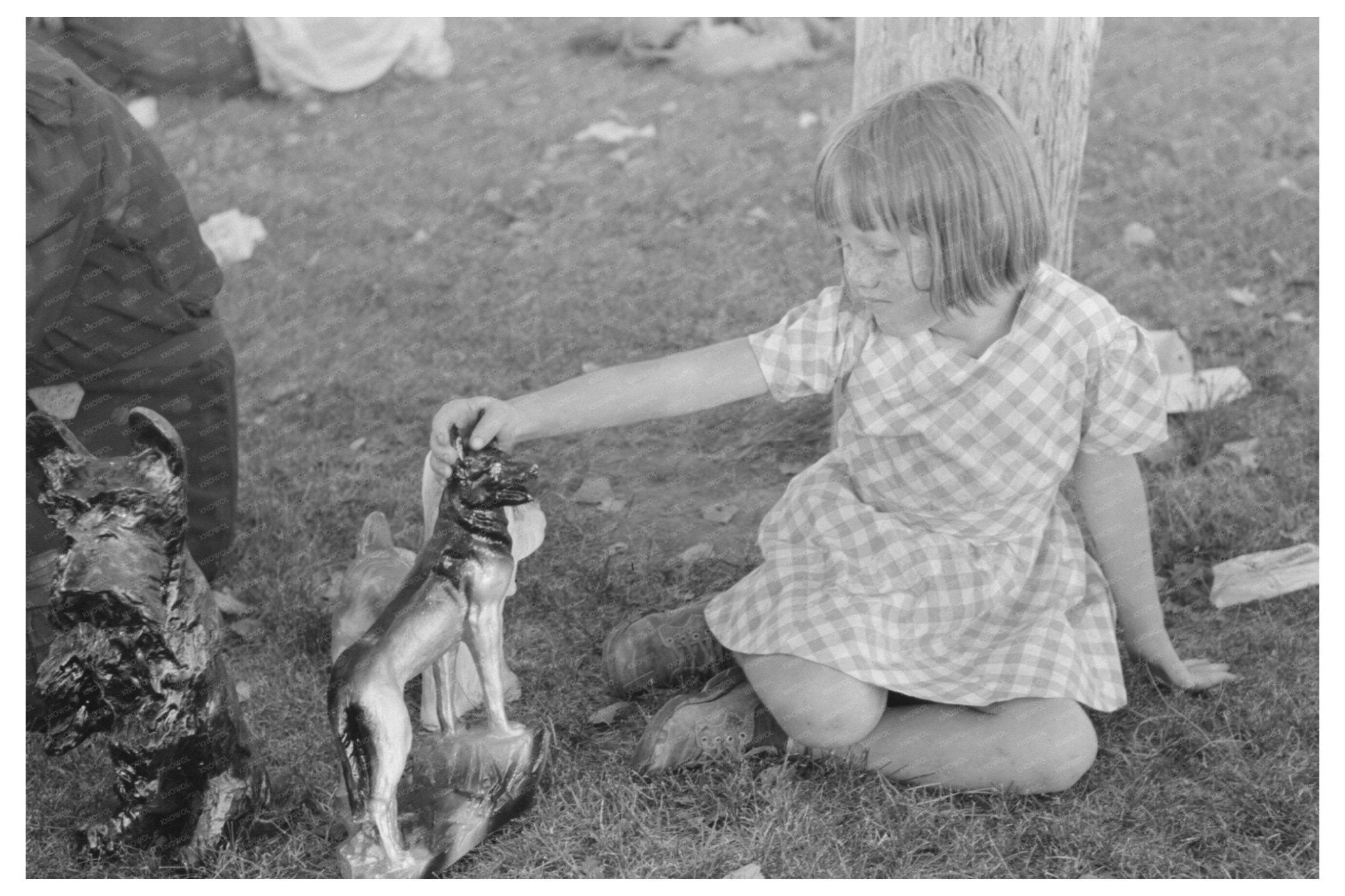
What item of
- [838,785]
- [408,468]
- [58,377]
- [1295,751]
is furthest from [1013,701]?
[58,377]

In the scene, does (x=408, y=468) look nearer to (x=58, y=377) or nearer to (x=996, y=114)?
(x=58, y=377)

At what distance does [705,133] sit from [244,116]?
262cm

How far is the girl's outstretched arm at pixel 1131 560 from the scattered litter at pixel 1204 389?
128 cm

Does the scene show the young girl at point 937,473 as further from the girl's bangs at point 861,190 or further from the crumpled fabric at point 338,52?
the crumpled fabric at point 338,52

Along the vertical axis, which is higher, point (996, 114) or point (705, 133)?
point (996, 114)

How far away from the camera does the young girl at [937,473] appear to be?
8.25ft

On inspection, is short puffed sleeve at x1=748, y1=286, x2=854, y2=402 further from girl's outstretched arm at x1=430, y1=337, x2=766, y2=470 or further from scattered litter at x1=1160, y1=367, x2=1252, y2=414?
scattered litter at x1=1160, y1=367, x2=1252, y2=414

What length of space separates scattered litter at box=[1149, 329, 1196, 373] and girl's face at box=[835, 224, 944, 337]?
6.82ft

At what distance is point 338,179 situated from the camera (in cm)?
666

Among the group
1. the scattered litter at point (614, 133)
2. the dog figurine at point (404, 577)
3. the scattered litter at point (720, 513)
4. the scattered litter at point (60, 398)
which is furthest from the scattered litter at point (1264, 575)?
the scattered litter at point (614, 133)

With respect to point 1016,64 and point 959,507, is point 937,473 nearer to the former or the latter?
point 959,507

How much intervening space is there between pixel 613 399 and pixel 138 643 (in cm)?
95

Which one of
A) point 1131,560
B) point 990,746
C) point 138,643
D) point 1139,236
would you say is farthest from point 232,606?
point 1139,236

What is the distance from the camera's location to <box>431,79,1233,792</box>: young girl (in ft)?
8.25
